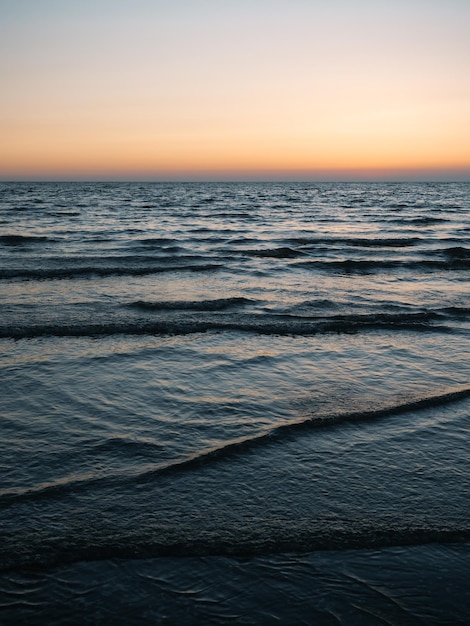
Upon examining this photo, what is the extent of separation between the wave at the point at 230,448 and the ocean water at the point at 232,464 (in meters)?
0.02

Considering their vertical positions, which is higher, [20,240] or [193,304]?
[20,240]

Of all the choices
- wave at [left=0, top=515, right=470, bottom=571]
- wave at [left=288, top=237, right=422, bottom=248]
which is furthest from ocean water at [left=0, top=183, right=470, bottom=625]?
wave at [left=288, top=237, right=422, bottom=248]

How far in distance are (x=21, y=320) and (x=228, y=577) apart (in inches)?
310

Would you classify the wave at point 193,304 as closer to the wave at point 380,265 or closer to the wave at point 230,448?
the wave at point 230,448

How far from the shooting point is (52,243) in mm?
23375

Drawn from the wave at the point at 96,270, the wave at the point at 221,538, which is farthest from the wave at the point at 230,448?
the wave at the point at 96,270

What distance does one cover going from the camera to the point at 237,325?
32.9ft

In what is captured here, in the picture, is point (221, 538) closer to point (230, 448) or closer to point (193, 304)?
point (230, 448)

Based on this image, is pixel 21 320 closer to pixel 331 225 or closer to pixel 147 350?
pixel 147 350

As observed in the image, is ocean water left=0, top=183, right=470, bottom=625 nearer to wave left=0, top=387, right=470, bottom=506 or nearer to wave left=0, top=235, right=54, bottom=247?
wave left=0, top=387, right=470, bottom=506

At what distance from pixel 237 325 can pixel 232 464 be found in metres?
5.53

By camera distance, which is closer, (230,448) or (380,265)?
(230,448)

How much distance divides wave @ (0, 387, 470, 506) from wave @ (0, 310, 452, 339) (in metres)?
3.56

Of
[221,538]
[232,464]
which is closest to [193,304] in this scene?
[232,464]
